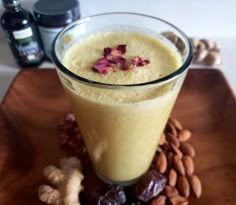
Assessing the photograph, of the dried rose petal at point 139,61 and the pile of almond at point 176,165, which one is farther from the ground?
the dried rose petal at point 139,61

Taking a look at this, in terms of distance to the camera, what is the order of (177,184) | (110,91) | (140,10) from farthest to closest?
(140,10)
(177,184)
(110,91)

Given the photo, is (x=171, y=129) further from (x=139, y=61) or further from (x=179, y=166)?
(x=139, y=61)

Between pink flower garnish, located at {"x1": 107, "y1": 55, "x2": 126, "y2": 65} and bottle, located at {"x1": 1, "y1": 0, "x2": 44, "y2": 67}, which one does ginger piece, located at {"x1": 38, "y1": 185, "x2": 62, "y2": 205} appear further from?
bottle, located at {"x1": 1, "y1": 0, "x2": 44, "y2": 67}

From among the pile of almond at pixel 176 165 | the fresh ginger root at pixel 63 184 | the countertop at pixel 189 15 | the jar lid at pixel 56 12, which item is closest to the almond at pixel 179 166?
the pile of almond at pixel 176 165

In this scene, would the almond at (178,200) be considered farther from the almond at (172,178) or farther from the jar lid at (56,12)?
the jar lid at (56,12)

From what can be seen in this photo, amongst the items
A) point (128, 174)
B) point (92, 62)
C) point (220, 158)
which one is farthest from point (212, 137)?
point (92, 62)

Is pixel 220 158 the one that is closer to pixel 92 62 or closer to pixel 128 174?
pixel 128 174
